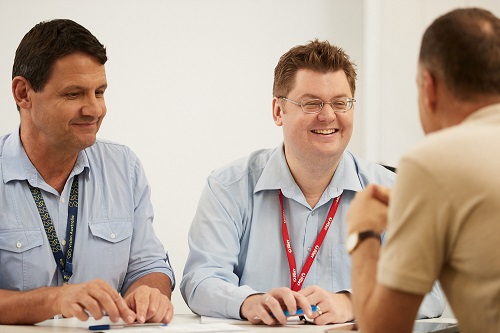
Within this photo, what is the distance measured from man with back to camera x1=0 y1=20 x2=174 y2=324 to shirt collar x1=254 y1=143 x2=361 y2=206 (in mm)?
509

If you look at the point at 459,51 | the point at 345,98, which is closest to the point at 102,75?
the point at 345,98

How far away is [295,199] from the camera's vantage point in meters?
2.93

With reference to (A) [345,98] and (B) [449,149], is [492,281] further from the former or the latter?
(A) [345,98]

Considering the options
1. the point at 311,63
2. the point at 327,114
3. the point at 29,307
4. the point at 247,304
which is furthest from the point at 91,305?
A: the point at 311,63

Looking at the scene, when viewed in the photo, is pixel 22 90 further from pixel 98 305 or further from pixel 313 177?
pixel 313 177

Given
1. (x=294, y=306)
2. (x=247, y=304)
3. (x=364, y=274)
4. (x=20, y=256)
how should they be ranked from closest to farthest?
(x=364, y=274) < (x=294, y=306) < (x=247, y=304) < (x=20, y=256)

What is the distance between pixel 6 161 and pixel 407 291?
1827 mm

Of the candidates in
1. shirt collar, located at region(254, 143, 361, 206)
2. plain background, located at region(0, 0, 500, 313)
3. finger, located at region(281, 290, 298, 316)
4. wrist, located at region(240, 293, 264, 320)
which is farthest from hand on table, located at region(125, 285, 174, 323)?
plain background, located at region(0, 0, 500, 313)

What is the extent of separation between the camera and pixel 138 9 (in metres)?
4.84

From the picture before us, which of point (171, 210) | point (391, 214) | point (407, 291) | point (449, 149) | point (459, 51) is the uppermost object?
point (459, 51)

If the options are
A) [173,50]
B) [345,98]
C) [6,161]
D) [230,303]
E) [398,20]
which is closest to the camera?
[230,303]

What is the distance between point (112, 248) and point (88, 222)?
0.46ft

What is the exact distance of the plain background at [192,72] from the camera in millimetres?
4754

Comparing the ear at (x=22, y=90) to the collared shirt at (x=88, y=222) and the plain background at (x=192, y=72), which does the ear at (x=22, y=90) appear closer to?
the collared shirt at (x=88, y=222)
